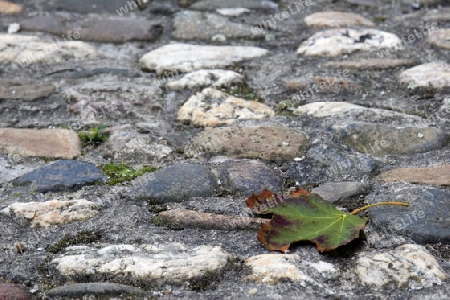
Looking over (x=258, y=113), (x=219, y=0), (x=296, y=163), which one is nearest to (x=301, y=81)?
(x=258, y=113)

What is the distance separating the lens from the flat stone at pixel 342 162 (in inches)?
66.4

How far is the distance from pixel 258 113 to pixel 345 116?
32 cm

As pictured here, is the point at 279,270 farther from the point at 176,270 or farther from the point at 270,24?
the point at 270,24

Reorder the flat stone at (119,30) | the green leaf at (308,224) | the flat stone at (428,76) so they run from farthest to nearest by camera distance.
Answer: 1. the flat stone at (119,30)
2. the flat stone at (428,76)
3. the green leaf at (308,224)

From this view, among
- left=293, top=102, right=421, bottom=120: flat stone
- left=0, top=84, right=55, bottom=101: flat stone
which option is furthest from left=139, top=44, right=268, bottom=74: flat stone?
left=293, top=102, right=421, bottom=120: flat stone

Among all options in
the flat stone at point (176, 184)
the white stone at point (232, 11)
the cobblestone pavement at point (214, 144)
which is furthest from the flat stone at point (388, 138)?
the white stone at point (232, 11)

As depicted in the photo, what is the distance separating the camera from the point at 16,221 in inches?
57.0

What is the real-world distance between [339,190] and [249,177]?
27cm

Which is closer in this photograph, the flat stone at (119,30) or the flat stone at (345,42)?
the flat stone at (345,42)

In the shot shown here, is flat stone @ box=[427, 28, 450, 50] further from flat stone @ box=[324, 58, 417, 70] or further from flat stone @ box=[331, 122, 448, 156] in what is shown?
flat stone @ box=[331, 122, 448, 156]

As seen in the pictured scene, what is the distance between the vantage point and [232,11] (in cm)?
324

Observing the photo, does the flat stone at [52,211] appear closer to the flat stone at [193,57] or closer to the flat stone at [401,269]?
the flat stone at [401,269]

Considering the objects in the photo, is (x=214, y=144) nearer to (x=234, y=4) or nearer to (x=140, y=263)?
(x=140, y=263)

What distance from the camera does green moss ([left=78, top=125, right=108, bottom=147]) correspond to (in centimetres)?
194
